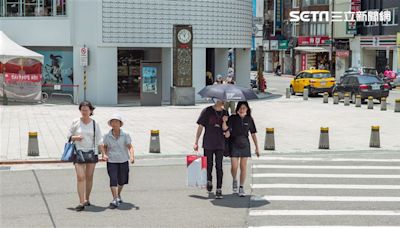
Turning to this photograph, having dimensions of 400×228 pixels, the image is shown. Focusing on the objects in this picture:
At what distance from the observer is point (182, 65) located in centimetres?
3319

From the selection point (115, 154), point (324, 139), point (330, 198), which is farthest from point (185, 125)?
point (115, 154)

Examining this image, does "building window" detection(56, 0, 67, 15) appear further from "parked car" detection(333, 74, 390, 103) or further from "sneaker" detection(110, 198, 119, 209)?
"sneaker" detection(110, 198, 119, 209)

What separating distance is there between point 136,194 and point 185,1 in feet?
81.1

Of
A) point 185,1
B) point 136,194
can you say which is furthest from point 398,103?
point 136,194

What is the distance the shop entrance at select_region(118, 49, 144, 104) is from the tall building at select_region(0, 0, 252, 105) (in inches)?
33.1

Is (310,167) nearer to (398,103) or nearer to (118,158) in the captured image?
(118,158)

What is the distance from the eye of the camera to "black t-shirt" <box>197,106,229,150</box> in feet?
36.6

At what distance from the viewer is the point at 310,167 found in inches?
583

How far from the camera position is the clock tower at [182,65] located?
33000mm

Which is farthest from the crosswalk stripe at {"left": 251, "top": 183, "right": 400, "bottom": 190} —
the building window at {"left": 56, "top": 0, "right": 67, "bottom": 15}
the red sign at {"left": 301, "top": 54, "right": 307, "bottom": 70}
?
the red sign at {"left": 301, "top": 54, "right": 307, "bottom": 70}

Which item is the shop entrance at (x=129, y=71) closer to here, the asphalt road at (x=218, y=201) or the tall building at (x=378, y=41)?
the asphalt road at (x=218, y=201)

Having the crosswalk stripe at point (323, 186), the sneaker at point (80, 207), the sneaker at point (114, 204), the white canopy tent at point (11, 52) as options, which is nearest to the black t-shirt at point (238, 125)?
the crosswalk stripe at point (323, 186)

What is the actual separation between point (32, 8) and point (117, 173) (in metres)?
27.4

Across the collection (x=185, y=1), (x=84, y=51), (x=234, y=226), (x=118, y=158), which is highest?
(x=185, y=1)
